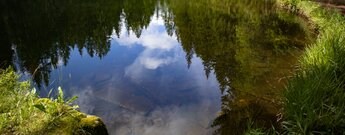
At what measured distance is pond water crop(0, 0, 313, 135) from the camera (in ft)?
32.7

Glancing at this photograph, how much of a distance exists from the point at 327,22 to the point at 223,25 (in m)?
6.88

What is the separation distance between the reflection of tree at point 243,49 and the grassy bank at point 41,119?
3.65 metres

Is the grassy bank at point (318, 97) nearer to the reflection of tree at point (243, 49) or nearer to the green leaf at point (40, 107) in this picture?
the reflection of tree at point (243, 49)

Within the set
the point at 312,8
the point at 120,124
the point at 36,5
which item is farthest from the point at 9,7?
the point at 120,124

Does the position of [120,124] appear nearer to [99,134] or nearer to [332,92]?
Result: [99,134]

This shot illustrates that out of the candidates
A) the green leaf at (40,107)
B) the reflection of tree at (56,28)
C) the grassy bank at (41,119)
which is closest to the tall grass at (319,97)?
the grassy bank at (41,119)

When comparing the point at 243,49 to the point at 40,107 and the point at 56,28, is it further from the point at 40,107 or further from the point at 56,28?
the point at 56,28

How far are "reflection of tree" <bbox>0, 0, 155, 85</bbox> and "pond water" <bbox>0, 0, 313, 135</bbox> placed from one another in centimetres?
8

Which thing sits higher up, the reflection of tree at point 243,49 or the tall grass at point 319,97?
the tall grass at point 319,97

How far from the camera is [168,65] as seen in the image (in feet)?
51.5

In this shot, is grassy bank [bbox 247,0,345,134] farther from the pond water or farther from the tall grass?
the pond water

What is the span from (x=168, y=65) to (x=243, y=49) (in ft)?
12.5

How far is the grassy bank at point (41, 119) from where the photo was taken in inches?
246

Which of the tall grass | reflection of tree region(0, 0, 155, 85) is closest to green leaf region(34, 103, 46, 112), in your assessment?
reflection of tree region(0, 0, 155, 85)
